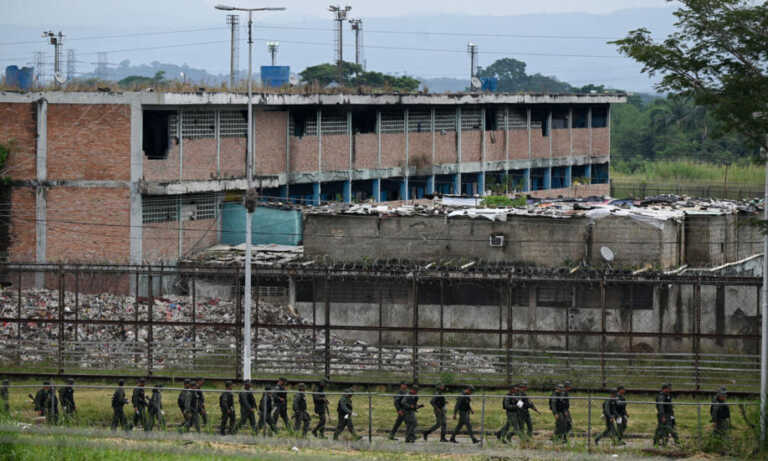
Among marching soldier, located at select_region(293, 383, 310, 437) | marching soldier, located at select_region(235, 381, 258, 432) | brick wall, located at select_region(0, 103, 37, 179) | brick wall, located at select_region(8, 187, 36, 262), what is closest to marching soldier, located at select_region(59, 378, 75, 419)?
marching soldier, located at select_region(235, 381, 258, 432)

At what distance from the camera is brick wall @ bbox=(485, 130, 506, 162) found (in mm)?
57156

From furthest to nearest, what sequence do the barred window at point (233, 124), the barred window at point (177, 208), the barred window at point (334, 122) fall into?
1. the barred window at point (334, 122)
2. the barred window at point (233, 124)
3. the barred window at point (177, 208)

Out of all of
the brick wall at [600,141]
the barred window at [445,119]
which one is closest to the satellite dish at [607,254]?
the barred window at [445,119]

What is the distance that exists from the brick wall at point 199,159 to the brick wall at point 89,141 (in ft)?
7.50

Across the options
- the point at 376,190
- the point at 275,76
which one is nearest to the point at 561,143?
the point at 376,190

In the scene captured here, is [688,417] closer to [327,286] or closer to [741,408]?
[741,408]

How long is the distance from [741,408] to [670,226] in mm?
11305

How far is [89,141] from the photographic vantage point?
1559 inches

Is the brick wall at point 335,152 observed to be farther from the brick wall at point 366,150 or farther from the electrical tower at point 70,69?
the electrical tower at point 70,69

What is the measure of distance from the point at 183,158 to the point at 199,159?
878mm

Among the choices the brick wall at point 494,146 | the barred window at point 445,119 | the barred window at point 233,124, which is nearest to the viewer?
the barred window at point 233,124

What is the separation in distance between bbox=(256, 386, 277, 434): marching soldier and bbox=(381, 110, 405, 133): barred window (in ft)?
88.4

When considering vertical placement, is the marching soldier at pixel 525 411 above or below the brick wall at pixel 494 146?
below

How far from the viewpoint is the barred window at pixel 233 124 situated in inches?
1705
